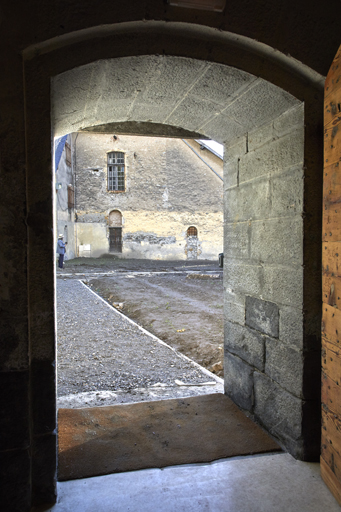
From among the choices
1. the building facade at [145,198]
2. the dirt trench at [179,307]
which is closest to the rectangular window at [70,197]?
the building facade at [145,198]

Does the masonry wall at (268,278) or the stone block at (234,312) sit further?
the stone block at (234,312)

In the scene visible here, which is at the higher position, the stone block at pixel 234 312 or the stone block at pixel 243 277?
the stone block at pixel 243 277

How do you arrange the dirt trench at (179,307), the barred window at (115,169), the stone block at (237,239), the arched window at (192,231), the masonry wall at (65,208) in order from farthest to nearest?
1. the arched window at (192,231)
2. the barred window at (115,169)
3. the masonry wall at (65,208)
4. the dirt trench at (179,307)
5. the stone block at (237,239)

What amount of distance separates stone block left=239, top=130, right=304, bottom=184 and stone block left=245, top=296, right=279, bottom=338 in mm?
903

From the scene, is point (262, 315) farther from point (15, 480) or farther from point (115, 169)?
point (115, 169)

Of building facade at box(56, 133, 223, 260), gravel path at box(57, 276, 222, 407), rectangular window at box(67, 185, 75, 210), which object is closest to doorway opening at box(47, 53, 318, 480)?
gravel path at box(57, 276, 222, 407)

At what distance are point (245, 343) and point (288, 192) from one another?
47.3 inches

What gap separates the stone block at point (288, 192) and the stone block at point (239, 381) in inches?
47.4

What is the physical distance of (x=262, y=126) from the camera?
2488 millimetres

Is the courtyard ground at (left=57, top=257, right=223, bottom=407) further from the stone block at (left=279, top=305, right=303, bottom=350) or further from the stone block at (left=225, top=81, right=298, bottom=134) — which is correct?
the stone block at (left=225, top=81, right=298, bottom=134)

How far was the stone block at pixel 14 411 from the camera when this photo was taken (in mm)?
1692

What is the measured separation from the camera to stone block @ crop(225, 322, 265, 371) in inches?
99.9

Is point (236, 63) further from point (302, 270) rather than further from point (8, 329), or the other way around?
point (8, 329)

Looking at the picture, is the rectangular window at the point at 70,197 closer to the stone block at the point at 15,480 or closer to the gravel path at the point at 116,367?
the gravel path at the point at 116,367
